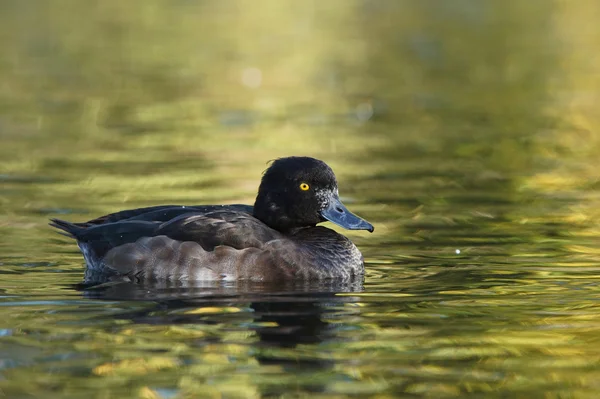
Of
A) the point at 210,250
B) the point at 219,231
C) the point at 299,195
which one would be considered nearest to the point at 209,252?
the point at 210,250

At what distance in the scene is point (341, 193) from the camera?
45.0 ft

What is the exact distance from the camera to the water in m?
7.09

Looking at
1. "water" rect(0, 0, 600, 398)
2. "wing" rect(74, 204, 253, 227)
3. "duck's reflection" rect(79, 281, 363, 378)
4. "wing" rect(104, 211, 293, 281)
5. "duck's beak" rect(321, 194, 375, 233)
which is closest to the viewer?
"water" rect(0, 0, 600, 398)

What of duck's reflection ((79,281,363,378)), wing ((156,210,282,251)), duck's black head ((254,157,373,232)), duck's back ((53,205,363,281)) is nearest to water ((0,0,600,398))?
duck's reflection ((79,281,363,378))

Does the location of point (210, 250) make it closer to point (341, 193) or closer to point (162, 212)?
point (162, 212)

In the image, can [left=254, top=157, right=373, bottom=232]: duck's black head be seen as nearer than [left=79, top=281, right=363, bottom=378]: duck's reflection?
No

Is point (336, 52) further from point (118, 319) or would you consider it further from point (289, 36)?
point (118, 319)

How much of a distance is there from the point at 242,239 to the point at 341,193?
4153 mm

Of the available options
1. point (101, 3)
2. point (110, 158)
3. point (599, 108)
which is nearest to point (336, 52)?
point (599, 108)

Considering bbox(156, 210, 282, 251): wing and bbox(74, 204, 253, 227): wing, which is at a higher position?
bbox(74, 204, 253, 227): wing

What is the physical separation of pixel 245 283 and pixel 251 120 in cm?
1043

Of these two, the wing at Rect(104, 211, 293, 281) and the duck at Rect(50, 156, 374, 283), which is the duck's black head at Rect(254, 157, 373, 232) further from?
the wing at Rect(104, 211, 293, 281)

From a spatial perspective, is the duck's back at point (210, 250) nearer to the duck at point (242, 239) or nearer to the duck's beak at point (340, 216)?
the duck at point (242, 239)

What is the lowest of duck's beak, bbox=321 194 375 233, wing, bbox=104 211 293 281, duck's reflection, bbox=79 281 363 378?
duck's reflection, bbox=79 281 363 378
